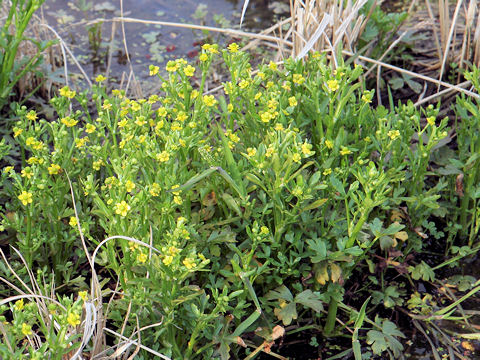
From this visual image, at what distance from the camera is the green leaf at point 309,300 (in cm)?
250

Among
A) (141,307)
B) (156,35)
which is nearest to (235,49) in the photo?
(141,307)

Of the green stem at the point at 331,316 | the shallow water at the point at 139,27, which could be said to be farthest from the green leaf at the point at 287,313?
the shallow water at the point at 139,27

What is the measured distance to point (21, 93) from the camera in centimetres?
387

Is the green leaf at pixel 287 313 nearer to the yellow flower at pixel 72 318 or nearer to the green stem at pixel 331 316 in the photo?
the green stem at pixel 331 316

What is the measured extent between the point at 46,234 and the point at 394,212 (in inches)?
64.4

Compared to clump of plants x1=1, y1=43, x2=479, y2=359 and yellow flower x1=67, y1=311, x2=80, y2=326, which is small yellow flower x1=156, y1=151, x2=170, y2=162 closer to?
clump of plants x1=1, y1=43, x2=479, y2=359

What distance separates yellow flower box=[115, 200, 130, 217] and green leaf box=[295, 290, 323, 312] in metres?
0.83

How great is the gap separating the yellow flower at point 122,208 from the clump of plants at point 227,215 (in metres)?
0.02

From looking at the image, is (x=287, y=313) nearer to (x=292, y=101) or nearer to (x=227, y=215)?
(x=227, y=215)

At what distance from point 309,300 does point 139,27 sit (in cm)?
321

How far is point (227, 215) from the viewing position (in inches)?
104

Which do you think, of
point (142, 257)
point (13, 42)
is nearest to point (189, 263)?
point (142, 257)

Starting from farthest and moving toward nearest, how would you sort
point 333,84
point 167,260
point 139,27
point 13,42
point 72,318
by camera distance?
1. point 139,27
2. point 13,42
3. point 333,84
4. point 167,260
5. point 72,318

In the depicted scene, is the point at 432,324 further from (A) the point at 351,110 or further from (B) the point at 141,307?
(B) the point at 141,307
